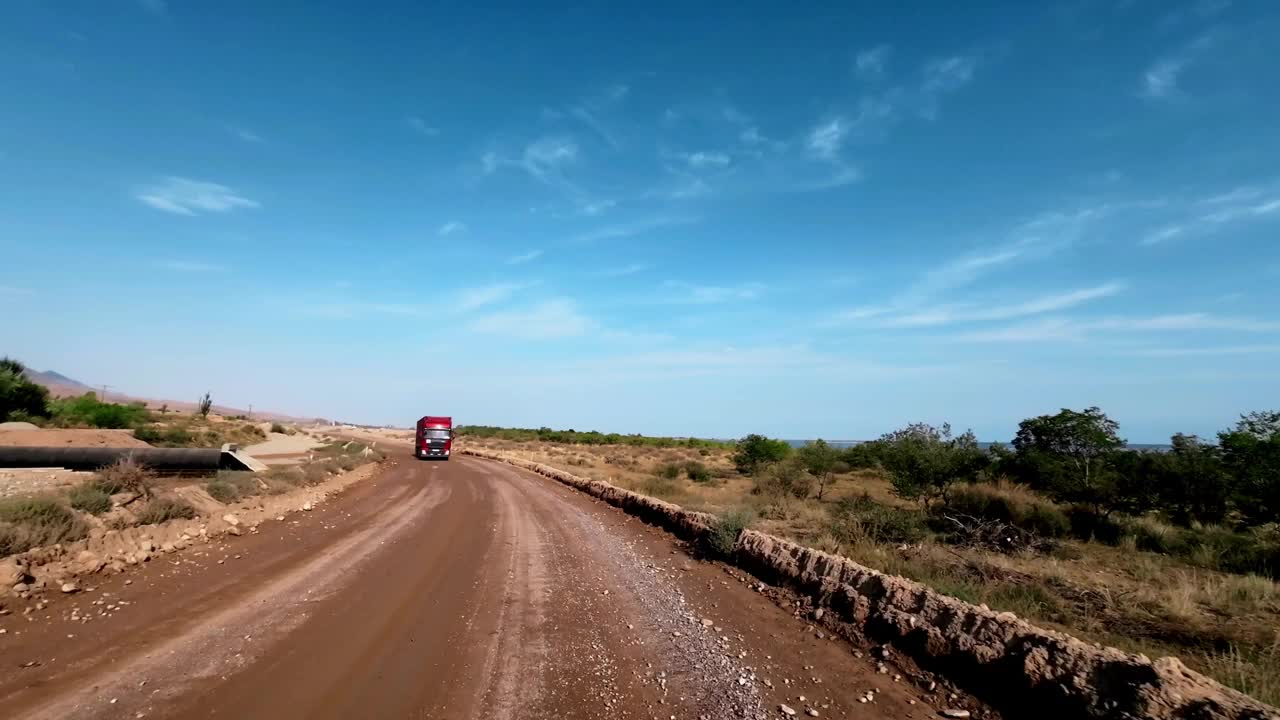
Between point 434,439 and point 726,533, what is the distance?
126ft

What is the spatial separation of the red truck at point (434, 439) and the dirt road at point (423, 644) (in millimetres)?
35305

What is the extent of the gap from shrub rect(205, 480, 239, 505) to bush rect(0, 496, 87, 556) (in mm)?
4310

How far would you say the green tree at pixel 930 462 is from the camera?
1958cm

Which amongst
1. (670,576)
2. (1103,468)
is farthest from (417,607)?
(1103,468)

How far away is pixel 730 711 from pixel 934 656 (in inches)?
100.0

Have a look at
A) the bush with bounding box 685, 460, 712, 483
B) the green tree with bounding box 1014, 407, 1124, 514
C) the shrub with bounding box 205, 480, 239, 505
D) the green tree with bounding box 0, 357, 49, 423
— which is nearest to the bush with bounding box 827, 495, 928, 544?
the green tree with bounding box 1014, 407, 1124, 514

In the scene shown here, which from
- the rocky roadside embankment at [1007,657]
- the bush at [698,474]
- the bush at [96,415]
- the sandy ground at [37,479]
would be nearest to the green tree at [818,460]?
the bush at [698,474]

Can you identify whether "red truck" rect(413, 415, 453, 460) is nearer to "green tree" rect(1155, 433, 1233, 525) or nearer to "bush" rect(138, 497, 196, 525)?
"bush" rect(138, 497, 196, 525)

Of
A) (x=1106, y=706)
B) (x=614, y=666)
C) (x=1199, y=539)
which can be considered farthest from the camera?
(x=1199, y=539)

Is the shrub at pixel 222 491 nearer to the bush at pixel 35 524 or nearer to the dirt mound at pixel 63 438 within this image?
the bush at pixel 35 524

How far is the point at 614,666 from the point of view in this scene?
6.19 metres

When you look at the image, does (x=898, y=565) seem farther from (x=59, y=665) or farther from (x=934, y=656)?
(x=59, y=665)

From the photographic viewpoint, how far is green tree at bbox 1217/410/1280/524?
1362 cm

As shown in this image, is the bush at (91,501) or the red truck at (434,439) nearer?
the bush at (91,501)
